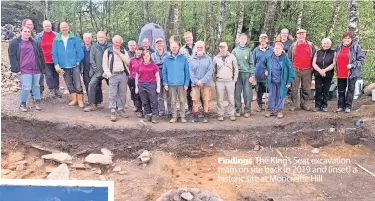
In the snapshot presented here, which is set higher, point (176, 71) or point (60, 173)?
point (176, 71)

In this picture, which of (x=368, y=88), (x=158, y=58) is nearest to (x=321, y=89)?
(x=368, y=88)

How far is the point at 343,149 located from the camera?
3.75 m

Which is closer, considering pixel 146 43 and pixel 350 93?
pixel 350 93

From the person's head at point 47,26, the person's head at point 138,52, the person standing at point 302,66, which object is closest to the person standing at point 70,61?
the person's head at point 47,26

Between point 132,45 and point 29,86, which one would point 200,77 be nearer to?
point 132,45

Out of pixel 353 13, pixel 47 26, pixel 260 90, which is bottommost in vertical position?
pixel 260 90

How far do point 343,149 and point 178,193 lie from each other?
55.5 inches

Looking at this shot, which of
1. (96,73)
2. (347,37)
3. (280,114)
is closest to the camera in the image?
(347,37)

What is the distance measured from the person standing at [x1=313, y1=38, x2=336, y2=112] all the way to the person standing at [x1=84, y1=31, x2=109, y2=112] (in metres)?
1.89

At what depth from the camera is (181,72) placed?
4223mm

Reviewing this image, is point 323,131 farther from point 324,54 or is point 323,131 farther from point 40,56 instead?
point 40,56

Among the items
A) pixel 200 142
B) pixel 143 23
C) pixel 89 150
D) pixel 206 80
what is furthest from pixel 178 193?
pixel 143 23

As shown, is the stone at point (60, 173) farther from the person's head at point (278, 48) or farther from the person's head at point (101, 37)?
the person's head at point (278, 48)

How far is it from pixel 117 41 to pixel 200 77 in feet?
2.65
